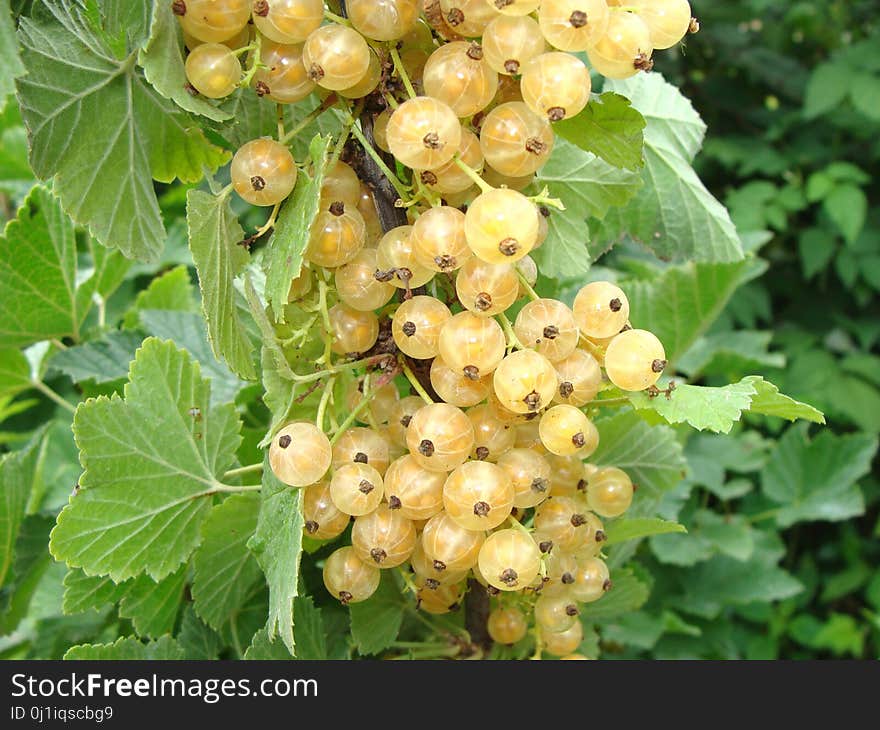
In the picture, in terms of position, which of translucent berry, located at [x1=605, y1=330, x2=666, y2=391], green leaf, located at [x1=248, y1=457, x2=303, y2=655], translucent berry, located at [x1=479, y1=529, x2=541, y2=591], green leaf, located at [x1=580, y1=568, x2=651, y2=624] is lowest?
green leaf, located at [x1=580, y1=568, x2=651, y2=624]

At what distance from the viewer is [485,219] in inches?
17.8

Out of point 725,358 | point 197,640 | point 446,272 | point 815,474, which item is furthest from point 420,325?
point 815,474

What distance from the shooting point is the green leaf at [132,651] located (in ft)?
1.99

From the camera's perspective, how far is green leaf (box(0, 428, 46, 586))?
76cm

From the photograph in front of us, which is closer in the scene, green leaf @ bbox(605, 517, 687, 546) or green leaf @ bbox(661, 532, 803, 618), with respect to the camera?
green leaf @ bbox(605, 517, 687, 546)

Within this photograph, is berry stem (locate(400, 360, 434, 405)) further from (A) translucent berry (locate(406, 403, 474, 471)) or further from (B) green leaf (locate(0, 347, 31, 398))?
(B) green leaf (locate(0, 347, 31, 398))

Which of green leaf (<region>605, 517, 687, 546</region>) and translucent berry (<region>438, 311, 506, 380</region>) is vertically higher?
translucent berry (<region>438, 311, 506, 380</region>)

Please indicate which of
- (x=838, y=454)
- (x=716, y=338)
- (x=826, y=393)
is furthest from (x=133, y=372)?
(x=826, y=393)

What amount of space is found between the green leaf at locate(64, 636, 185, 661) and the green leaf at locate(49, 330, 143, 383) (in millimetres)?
294

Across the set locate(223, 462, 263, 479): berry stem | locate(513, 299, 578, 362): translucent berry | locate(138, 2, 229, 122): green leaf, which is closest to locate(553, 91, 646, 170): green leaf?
locate(513, 299, 578, 362): translucent berry

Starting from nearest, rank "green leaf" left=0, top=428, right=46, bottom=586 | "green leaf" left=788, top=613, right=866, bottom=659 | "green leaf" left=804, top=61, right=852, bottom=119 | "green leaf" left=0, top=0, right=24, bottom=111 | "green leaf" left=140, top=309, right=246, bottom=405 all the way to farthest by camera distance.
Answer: "green leaf" left=0, top=0, right=24, bottom=111 < "green leaf" left=0, top=428, right=46, bottom=586 < "green leaf" left=140, top=309, right=246, bottom=405 < "green leaf" left=788, top=613, right=866, bottom=659 < "green leaf" left=804, top=61, right=852, bottom=119

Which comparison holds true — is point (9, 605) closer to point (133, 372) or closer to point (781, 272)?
point (133, 372)

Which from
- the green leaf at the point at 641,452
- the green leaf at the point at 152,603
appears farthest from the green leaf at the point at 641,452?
the green leaf at the point at 152,603

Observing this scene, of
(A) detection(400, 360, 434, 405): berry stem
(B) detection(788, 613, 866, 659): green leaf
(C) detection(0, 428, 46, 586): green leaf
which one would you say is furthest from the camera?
(B) detection(788, 613, 866, 659): green leaf
